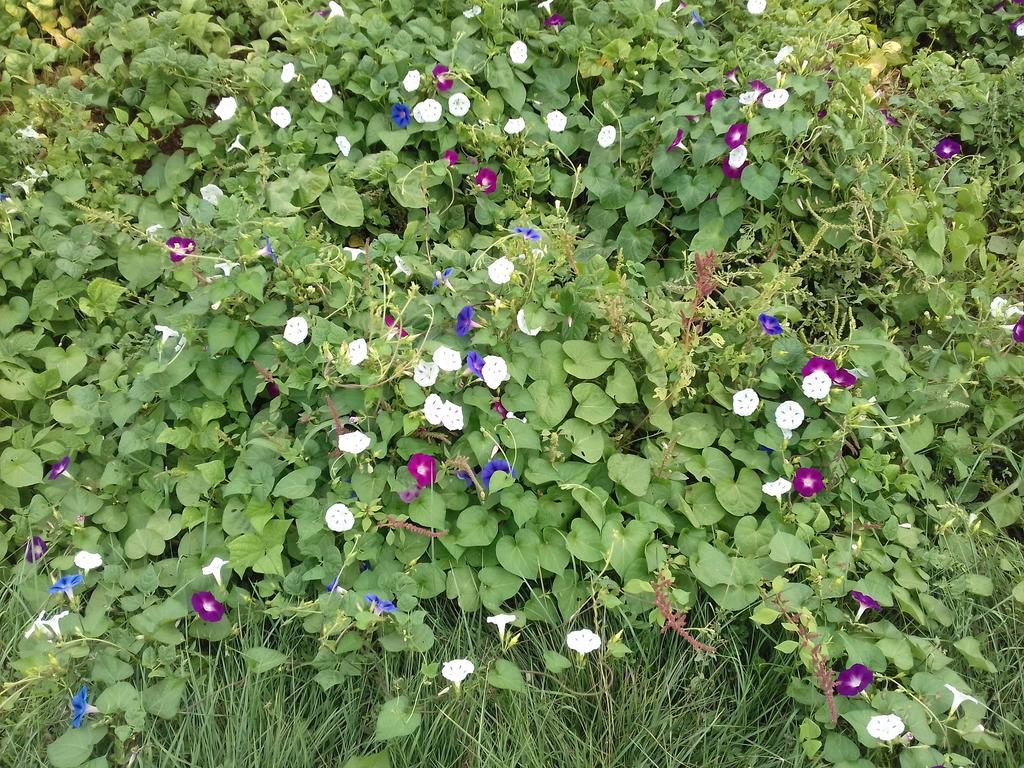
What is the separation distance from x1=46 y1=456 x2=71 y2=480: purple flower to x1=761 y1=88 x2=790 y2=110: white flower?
2629 mm

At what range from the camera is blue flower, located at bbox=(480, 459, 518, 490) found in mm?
2211

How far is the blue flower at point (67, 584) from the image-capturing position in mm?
2188

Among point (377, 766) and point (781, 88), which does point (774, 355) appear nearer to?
point (781, 88)

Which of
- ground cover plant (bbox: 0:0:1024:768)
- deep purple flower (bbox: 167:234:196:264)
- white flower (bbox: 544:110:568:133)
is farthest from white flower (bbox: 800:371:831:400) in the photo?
deep purple flower (bbox: 167:234:196:264)

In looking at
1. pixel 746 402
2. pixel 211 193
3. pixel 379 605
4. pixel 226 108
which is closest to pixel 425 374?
pixel 379 605

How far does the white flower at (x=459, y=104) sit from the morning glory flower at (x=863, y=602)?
6.98 ft

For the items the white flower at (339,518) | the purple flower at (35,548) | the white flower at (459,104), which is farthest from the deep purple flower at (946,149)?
the purple flower at (35,548)

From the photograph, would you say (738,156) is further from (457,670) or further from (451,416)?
(457,670)

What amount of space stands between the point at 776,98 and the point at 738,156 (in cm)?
22

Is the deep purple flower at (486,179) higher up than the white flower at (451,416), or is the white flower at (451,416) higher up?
the deep purple flower at (486,179)

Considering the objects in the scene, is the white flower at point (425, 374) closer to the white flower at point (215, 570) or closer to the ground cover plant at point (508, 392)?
the ground cover plant at point (508, 392)

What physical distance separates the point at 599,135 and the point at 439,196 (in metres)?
0.66

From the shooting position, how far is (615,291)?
2408 millimetres

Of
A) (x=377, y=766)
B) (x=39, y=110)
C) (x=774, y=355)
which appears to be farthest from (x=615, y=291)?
(x=39, y=110)
